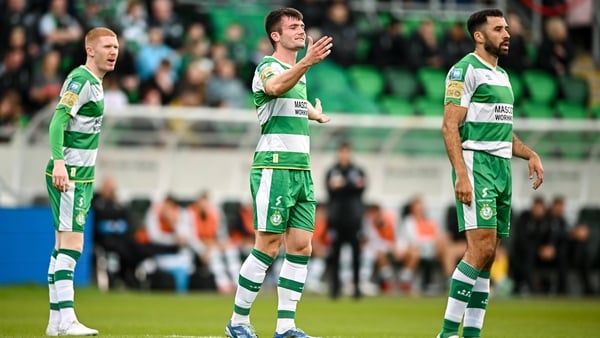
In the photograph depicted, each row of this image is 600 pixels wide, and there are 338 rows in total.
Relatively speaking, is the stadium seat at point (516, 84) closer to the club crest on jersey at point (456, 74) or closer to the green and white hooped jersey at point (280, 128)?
the club crest on jersey at point (456, 74)

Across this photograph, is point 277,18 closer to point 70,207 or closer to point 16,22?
point 70,207

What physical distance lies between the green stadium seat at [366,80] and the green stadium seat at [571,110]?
3.74m

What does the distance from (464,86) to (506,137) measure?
1.80 feet

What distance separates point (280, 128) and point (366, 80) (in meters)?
15.6

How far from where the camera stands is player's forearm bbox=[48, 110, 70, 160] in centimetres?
1063

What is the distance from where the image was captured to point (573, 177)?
968 inches

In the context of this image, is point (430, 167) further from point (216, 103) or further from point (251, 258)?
point (251, 258)

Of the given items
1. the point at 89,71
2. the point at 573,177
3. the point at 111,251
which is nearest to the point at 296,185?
the point at 89,71

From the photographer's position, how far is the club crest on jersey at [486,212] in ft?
32.7

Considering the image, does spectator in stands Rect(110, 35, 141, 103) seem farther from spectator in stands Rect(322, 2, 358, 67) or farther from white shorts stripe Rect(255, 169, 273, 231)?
white shorts stripe Rect(255, 169, 273, 231)

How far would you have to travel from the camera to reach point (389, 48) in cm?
2603

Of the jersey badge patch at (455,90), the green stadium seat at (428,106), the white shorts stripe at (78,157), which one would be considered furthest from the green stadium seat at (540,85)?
the white shorts stripe at (78,157)

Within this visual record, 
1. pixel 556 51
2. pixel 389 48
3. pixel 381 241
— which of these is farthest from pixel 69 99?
pixel 556 51

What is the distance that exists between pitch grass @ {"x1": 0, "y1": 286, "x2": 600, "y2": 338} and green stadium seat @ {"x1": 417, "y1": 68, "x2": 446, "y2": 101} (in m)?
5.52
